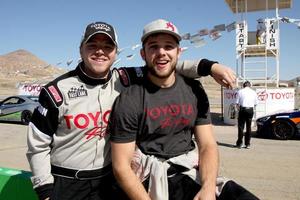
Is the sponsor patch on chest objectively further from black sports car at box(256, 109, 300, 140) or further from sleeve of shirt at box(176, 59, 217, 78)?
black sports car at box(256, 109, 300, 140)

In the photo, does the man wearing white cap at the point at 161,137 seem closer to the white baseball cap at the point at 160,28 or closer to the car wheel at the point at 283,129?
the white baseball cap at the point at 160,28

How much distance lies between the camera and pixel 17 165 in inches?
292

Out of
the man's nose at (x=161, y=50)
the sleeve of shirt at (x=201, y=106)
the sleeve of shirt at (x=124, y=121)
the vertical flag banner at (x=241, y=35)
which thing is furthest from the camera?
the vertical flag banner at (x=241, y=35)

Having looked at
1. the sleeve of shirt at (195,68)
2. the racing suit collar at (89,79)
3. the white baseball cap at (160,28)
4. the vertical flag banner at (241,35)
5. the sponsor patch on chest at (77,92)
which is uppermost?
the vertical flag banner at (241,35)

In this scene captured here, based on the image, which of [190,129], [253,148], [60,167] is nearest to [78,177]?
[60,167]

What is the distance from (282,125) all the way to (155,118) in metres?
9.89

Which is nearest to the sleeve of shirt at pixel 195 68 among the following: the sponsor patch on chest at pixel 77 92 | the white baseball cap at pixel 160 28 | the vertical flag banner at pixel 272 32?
the white baseball cap at pixel 160 28

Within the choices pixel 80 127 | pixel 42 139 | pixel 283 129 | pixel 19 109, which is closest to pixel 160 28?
pixel 80 127

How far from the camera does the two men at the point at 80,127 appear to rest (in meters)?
2.56

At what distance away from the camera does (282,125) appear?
38.1ft

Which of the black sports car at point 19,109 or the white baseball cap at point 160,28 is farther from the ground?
the white baseball cap at point 160,28

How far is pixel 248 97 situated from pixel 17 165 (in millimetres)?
5993

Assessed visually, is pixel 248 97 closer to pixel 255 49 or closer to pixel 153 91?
pixel 153 91

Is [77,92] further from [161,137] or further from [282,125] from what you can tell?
[282,125]
